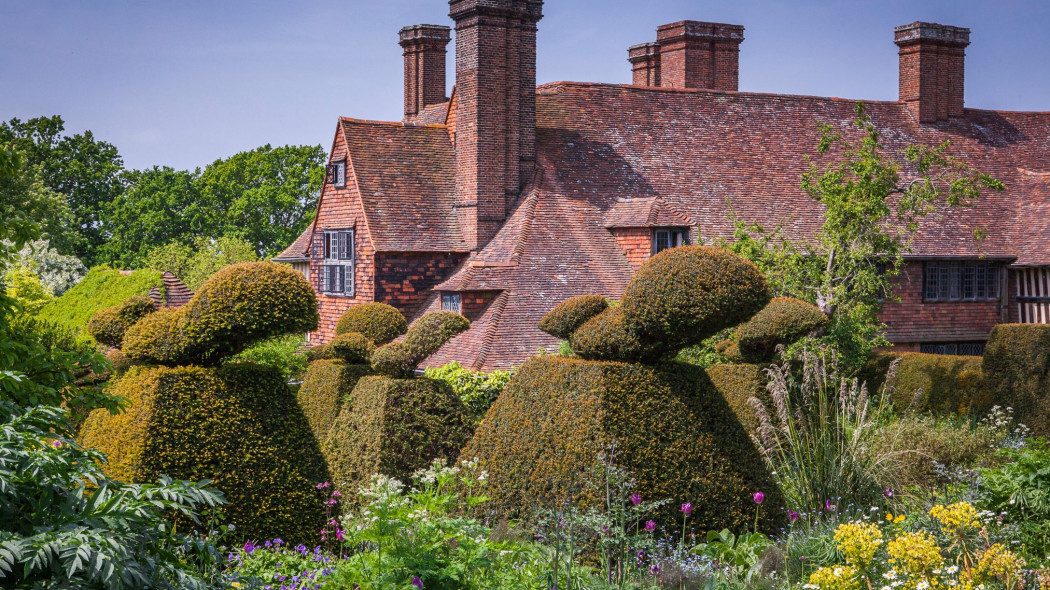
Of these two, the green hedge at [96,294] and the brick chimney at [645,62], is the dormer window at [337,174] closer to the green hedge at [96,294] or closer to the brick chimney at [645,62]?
the green hedge at [96,294]

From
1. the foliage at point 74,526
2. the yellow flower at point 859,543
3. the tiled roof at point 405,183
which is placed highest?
the tiled roof at point 405,183

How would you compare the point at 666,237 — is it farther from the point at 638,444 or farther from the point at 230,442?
the point at 230,442

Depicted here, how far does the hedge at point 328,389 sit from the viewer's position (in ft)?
45.9

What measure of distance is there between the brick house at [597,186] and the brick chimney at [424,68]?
7 cm

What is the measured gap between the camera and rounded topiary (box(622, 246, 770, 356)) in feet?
29.1

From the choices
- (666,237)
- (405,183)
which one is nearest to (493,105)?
(405,183)

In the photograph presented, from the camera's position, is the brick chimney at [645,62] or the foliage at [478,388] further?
the brick chimney at [645,62]

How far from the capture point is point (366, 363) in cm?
1449

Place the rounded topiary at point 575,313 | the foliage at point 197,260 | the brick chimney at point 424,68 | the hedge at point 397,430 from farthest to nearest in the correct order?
the foliage at point 197,260 < the brick chimney at point 424,68 < the hedge at point 397,430 < the rounded topiary at point 575,313

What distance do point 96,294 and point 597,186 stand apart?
13.2 metres

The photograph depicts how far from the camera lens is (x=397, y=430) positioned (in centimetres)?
1049

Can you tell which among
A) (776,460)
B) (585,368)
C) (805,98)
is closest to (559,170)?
(805,98)

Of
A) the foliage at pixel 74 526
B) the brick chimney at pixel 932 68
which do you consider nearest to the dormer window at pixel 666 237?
the brick chimney at pixel 932 68

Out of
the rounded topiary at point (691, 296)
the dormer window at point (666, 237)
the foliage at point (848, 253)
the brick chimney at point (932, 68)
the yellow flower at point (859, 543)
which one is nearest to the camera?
the yellow flower at point (859, 543)
